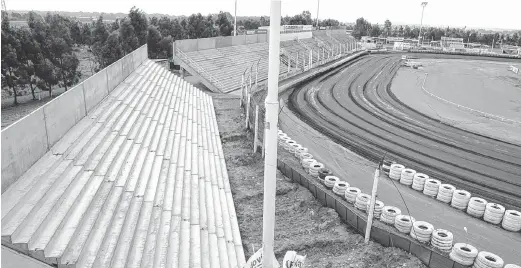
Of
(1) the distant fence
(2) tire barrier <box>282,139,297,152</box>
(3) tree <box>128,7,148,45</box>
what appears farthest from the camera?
(3) tree <box>128,7,148,45</box>

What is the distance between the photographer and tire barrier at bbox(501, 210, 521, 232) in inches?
519

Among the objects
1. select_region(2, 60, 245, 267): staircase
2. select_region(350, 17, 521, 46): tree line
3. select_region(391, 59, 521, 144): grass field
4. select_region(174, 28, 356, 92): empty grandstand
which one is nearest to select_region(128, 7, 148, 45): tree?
select_region(174, 28, 356, 92): empty grandstand

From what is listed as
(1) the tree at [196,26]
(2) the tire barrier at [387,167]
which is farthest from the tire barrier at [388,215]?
(1) the tree at [196,26]

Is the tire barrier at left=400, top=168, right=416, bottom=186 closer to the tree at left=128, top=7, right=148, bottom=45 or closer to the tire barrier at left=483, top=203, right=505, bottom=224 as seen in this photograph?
the tire barrier at left=483, top=203, right=505, bottom=224

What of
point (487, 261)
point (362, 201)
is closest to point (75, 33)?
point (362, 201)

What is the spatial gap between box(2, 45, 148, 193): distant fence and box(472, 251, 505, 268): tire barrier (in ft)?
37.6

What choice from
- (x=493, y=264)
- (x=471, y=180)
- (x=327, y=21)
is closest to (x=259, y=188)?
(x=493, y=264)

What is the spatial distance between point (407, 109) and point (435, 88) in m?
14.2

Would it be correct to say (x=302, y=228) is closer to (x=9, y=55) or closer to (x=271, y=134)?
(x=271, y=134)

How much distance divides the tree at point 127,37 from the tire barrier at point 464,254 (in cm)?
4084

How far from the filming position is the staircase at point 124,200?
7467 mm

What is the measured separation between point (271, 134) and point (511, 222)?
10994 mm

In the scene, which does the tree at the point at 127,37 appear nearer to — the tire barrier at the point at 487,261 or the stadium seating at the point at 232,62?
the stadium seating at the point at 232,62

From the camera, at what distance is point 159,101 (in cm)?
2038
